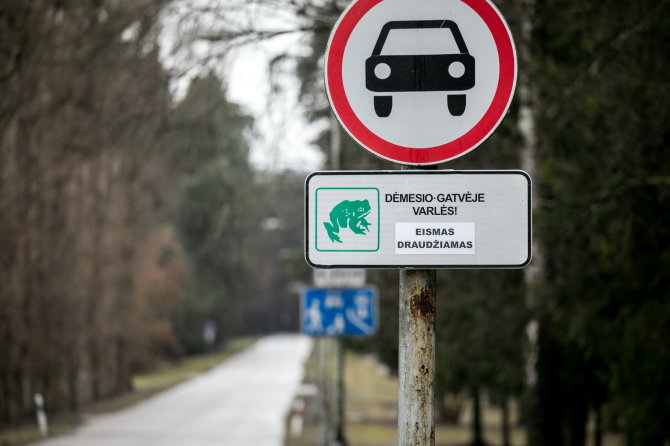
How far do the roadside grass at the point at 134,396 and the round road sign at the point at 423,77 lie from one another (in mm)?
19057

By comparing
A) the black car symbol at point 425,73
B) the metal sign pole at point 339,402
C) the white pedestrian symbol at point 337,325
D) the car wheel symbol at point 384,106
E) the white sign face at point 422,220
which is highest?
the black car symbol at point 425,73

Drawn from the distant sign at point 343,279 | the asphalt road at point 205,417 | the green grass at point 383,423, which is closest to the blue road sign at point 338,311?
the distant sign at point 343,279

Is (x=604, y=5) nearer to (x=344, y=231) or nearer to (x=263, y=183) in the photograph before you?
(x=263, y=183)

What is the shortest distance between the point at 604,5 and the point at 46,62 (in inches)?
260

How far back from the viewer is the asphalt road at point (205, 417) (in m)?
22.2

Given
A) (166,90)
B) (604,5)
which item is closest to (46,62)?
(166,90)

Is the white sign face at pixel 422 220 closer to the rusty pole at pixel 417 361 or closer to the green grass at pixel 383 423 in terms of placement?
the rusty pole at pixel 417 361

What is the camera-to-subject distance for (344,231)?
2936 mm

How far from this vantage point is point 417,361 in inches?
118

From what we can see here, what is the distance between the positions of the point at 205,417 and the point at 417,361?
1023 inches

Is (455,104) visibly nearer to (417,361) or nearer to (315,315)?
(417,361)

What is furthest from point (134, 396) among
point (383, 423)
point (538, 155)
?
point (538, 155)

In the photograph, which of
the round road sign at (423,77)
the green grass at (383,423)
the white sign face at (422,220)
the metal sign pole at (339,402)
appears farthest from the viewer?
the green grass at (383,423)

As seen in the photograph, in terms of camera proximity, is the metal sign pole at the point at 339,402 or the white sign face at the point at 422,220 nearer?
the white sign face at the point at 422,220
